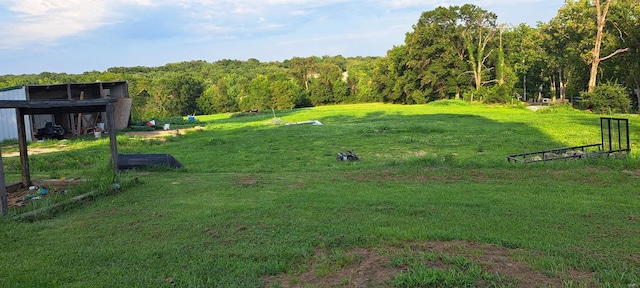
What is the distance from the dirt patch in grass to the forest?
33.8m

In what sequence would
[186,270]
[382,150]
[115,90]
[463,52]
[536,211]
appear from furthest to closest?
[463,52]
[115,90]
[382,150]
[536,211]
[186,270]

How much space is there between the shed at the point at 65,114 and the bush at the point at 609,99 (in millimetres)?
32641

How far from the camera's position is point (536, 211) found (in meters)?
6.78

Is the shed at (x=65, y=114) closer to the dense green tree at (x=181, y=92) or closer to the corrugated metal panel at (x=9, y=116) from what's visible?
the corrugated metal panel at (x=9, y=116)

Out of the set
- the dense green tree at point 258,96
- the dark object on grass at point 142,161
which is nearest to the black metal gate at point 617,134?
the dark object on grass at point 142,161

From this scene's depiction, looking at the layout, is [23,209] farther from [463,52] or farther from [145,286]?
[463,52]

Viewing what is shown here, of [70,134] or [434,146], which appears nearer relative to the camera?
[434,146]

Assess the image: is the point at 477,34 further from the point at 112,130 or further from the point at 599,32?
the point at 112,130

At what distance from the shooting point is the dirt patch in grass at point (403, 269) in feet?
12.9

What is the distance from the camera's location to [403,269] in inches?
164

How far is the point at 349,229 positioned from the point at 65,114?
26.9 meters

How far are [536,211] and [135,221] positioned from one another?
600cm

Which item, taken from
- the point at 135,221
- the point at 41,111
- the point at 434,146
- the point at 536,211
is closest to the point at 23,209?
the point at 135,221

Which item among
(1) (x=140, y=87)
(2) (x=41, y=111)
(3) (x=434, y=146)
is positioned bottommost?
(3) (x=434, y=146)
